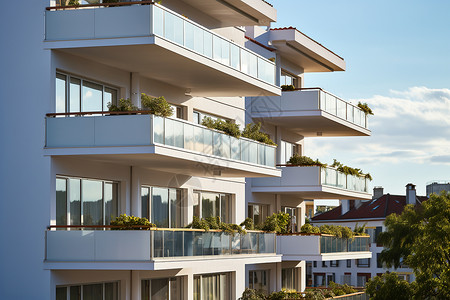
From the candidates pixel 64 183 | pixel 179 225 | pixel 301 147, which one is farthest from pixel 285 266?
pixel 64 183

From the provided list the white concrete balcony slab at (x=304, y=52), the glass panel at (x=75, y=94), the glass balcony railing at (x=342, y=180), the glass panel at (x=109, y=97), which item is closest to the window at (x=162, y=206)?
the glass panel at (x=109, y=97)

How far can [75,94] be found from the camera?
25.7 meters

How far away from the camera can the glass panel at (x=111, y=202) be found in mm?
26875

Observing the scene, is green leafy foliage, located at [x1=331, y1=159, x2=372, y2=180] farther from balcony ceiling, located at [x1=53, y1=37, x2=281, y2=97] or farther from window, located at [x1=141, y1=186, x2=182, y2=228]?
window, located at [x1=141, y1=186, x2=182, y2=228]

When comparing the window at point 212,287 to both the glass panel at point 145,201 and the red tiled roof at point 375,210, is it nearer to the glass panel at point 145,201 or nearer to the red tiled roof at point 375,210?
the glass panel at point 145,201

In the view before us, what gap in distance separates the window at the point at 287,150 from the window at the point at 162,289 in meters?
14.9

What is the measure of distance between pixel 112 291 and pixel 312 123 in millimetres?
19785

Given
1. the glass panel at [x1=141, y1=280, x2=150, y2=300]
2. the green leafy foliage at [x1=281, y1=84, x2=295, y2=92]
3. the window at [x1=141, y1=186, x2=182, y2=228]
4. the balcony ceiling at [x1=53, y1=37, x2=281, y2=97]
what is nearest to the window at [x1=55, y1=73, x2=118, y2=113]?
the balcony ceiling at [x1=53, y1=37, x2=281, y2=97]

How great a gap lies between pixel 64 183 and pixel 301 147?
24.7 metres

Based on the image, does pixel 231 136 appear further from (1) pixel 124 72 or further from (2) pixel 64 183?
(2) pixel 64 183

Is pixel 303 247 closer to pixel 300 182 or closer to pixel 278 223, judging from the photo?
pixel 278 223

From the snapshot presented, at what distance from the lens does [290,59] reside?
147ft

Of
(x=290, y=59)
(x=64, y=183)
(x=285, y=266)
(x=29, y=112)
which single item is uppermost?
(x=290, y=59)

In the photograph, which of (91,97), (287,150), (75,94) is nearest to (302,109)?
(287,150)
